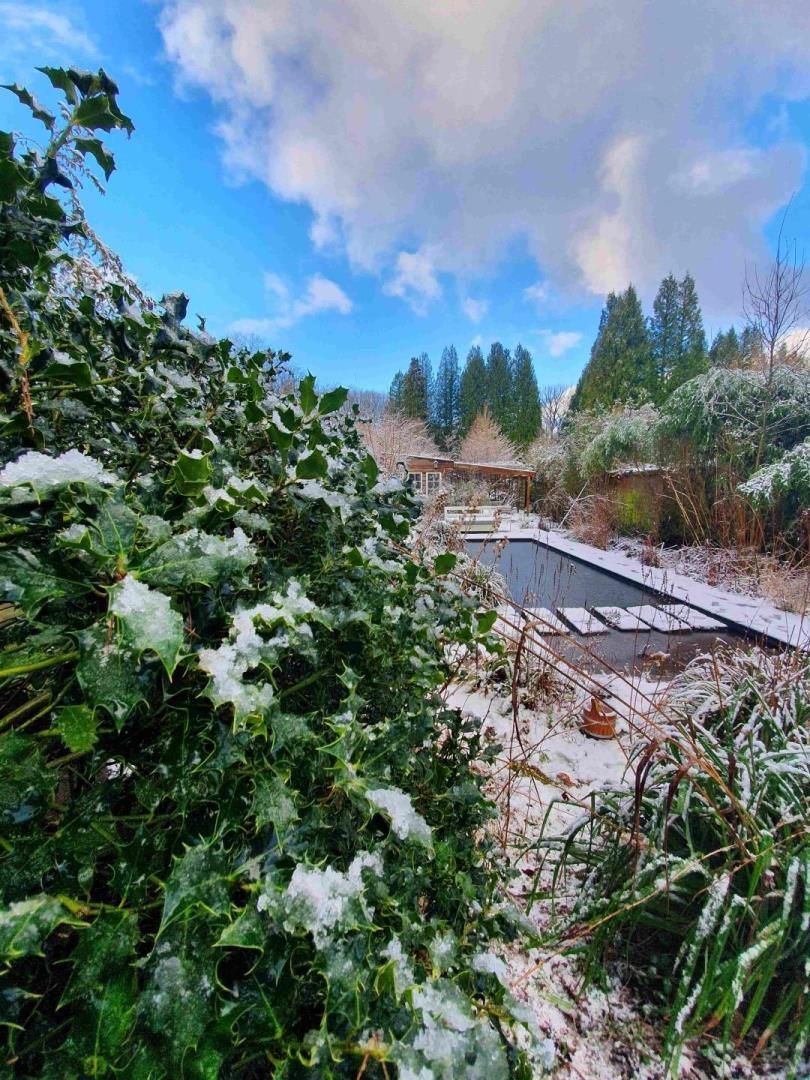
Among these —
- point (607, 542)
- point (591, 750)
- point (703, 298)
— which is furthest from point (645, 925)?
point (703, 298)

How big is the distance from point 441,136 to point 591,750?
6.72 meters

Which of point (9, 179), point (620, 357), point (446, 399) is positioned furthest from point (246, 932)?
point (446, 399)

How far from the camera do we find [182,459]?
53cm

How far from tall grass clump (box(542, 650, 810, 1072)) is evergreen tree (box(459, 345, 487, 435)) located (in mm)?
30941

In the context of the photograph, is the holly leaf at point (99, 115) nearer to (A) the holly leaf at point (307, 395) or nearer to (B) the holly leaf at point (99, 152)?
(B) the holly leaf at point (99, 152)

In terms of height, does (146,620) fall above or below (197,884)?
above

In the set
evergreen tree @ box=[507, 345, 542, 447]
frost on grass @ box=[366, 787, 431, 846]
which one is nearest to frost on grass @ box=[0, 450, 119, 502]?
frost on grass @ box=[366, 787, 431, 846]

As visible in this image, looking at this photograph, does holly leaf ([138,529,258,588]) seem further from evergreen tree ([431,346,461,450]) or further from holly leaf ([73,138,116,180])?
evergreen tree ([431,346,461,450])

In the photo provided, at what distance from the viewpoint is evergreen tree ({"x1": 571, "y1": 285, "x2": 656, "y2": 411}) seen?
22.1 m

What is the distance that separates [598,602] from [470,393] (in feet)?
93.7

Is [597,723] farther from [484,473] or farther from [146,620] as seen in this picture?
[484,473]

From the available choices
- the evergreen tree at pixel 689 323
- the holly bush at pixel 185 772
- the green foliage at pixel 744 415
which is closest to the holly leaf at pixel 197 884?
the holly bush at pixel 185 772

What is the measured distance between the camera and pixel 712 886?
3.74ft

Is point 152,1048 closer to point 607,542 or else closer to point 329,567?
point 329,567
